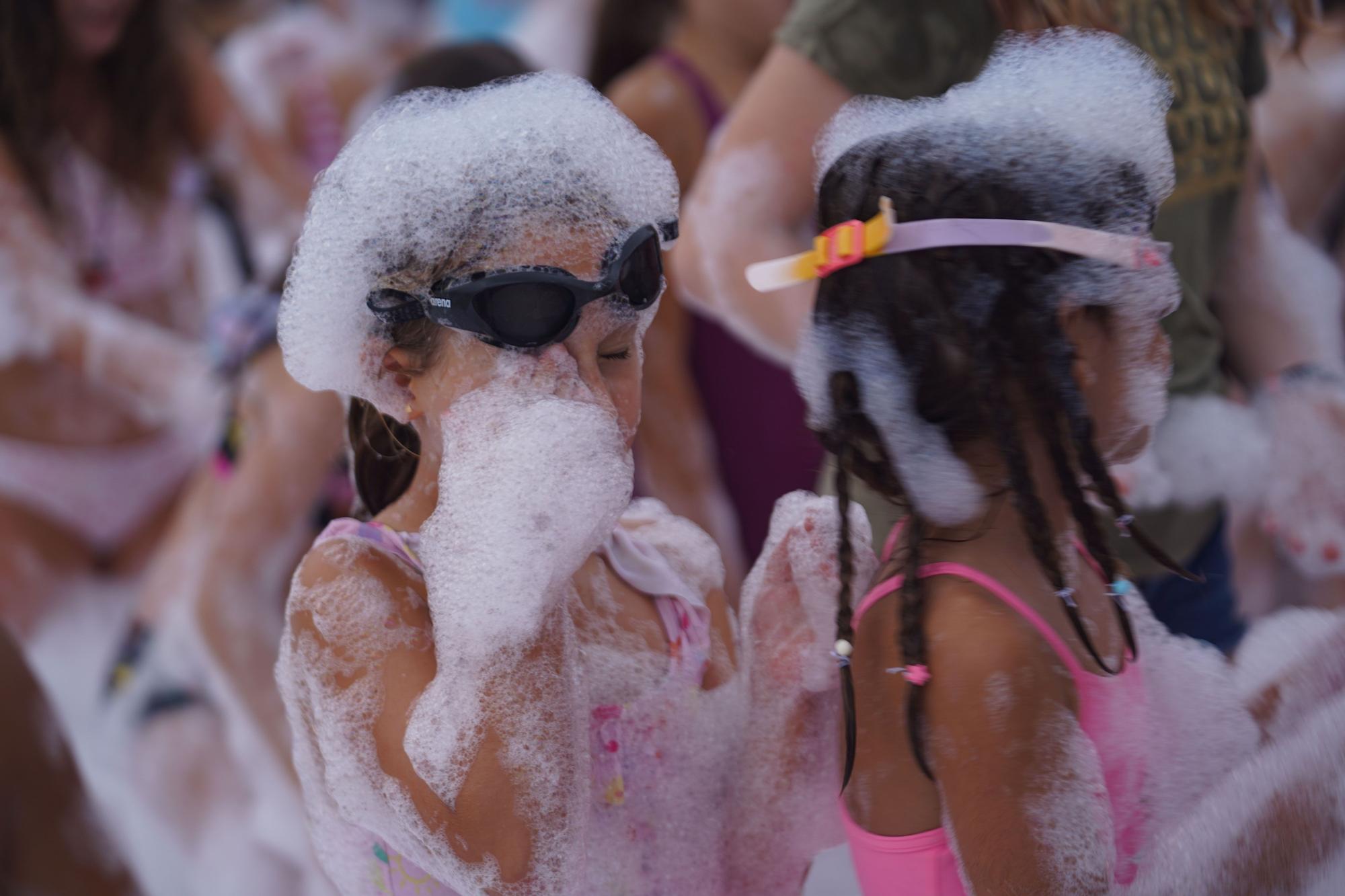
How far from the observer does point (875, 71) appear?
1.55 meters

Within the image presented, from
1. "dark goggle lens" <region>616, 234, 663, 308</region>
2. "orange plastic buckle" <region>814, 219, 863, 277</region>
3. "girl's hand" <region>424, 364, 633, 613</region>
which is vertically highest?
"dark goggle lens" <region>616, 234, 663, 308</region>

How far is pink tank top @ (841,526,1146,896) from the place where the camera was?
41.4 inches

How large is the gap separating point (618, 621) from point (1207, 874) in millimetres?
510

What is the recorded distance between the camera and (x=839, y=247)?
1.08 m

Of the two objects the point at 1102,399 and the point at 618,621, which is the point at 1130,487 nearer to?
the point at 1102,399

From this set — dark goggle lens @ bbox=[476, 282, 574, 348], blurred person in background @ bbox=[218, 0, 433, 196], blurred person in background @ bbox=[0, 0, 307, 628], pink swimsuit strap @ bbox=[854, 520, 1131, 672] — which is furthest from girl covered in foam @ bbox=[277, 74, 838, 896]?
blurred person in background @ bbox=[218, 0, 433, 196]

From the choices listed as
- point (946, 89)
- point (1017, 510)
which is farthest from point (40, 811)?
point (946, 89)

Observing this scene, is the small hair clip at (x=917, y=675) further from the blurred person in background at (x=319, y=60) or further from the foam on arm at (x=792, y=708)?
the blurred person in background at (x=319, y=60)

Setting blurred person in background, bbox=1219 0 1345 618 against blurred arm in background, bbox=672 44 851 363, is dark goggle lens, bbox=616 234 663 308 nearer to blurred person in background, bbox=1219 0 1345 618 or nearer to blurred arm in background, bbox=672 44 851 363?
blurred arm in background, bbox=672 44 851 363

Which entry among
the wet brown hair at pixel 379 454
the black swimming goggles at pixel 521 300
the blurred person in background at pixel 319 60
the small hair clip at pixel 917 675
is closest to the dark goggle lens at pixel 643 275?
the black swimming goggles at pixel 521 300

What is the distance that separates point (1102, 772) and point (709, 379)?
4.45 ft

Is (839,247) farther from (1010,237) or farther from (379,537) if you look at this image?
(379,537)

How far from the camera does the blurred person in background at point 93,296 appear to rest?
2562 mm

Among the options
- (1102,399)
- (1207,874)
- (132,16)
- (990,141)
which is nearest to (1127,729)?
(1207,874)
